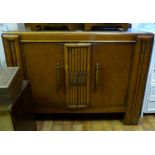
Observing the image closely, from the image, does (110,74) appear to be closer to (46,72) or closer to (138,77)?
(138,77)

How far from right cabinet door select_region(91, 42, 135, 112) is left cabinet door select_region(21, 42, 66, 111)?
0.23 m

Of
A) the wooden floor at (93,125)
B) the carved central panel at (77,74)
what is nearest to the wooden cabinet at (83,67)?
the carved central panel at (77,74)

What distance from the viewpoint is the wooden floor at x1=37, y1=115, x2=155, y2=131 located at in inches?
55.5

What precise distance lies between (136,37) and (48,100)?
0.78 m

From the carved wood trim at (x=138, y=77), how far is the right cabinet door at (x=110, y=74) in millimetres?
35

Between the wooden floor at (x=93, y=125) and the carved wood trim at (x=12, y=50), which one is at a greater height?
the carved wood trim at (x=12, y=50)

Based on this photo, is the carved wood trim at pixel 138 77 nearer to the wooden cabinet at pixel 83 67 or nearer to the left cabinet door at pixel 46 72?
the wooden cabinet at pixel 83 67

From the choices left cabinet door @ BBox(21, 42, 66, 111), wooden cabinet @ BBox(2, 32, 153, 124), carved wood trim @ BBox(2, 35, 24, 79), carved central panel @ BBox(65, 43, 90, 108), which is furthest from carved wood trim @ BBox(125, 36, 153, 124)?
carved wood trim @ BBox(2, 35, 24, 79)

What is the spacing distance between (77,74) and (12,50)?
1.55 ft

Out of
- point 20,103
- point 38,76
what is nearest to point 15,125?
point 20,103

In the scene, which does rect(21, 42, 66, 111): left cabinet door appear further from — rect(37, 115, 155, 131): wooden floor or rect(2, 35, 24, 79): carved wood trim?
rect(37, 115, 155, 131): wooden floor

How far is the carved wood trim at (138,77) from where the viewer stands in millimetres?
1180
